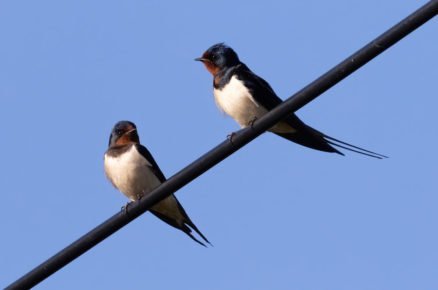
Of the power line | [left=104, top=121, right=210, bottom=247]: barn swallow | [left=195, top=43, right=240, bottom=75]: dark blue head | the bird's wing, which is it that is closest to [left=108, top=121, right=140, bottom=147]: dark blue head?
[left=104, top=121, right=210, bottom=247]: barn swallow

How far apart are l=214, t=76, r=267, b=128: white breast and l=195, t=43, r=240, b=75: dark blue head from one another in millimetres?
347

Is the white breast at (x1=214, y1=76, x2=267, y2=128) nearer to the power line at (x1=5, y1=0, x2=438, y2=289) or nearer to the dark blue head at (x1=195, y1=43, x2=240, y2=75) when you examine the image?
the dark blue head at (x1=195, y1=43, x2=240, y2=75)

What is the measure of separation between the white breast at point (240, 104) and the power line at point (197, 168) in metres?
1.71

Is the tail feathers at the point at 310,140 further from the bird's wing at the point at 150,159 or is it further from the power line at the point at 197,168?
the power line at the point at 197,168

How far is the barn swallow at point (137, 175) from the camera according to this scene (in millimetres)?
5914

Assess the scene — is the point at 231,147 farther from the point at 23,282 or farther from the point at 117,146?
the point at 117,146

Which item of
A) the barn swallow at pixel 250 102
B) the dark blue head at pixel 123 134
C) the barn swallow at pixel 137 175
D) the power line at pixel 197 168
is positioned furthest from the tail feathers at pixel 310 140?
the power line at pixel 197 168

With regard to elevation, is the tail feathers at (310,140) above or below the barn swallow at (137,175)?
below

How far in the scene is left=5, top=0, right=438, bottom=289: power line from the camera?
10.5ft

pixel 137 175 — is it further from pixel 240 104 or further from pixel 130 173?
pixel 240 104

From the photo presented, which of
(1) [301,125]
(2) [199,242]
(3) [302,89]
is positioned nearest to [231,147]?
(3) [302,89]

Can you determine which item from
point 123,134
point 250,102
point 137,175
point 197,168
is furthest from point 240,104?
point 197,168

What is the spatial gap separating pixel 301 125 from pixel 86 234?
6.48ft

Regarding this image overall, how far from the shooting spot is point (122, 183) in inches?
233
